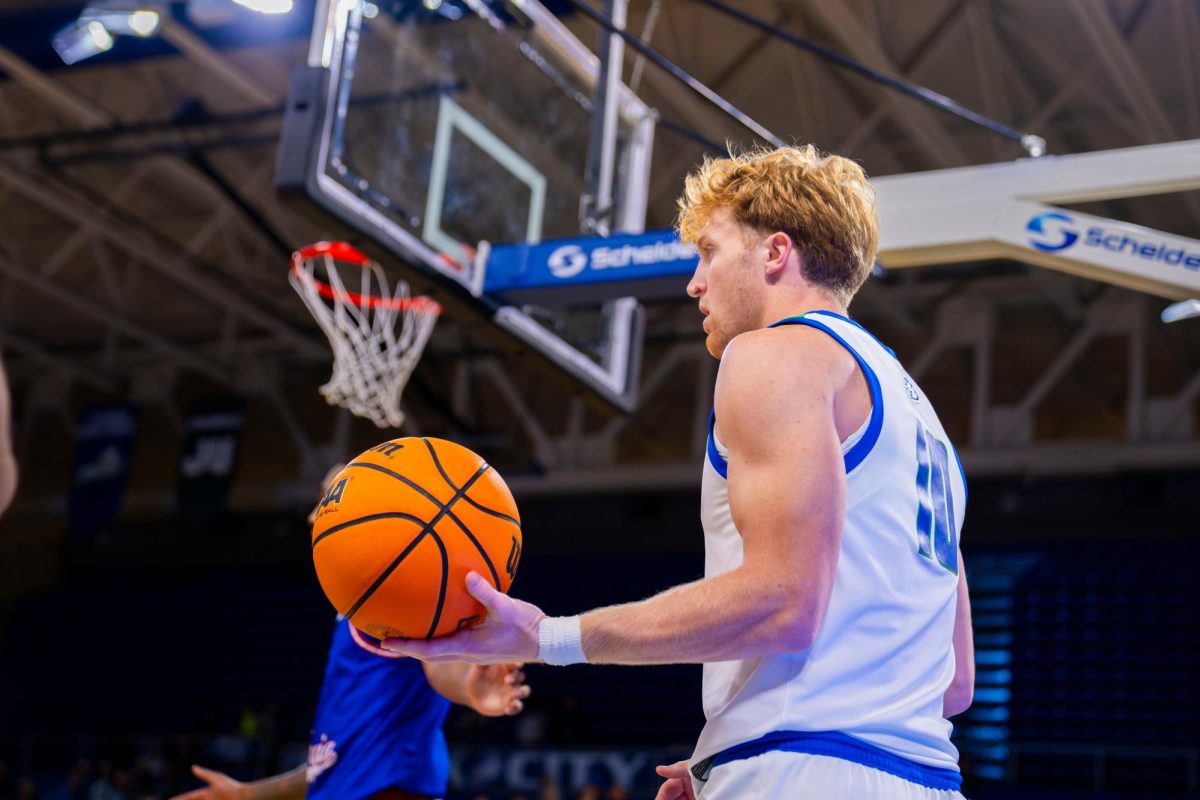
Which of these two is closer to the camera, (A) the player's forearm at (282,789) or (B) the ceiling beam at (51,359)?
(A) the player's forearm at (282,789)

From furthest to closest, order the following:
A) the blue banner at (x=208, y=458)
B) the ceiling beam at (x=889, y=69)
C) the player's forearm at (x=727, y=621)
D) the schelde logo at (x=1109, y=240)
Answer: the blue banner at (x=208, y=458), the ceiling beam at (x=889, y=69), the schelde logo at (x=1109, y=240), the player's forearm at (x=727, y=621)

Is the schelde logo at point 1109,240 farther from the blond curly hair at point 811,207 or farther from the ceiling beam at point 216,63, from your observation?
the ceiling beam at point 216,63

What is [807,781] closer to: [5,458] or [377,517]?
[377,517]

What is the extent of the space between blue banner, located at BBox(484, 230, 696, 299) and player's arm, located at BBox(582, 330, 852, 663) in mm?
3698

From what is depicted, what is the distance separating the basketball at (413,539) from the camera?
7.03 ft

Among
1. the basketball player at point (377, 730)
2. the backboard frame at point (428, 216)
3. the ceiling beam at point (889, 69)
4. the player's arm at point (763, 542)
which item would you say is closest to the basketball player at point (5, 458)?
the player's arm at point (763, 542)

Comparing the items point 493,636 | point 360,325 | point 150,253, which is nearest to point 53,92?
point 150,253

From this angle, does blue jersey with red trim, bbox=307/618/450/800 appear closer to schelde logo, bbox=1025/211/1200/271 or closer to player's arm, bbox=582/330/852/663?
player's arm, bbox=582/330/852/663

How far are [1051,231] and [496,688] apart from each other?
3.16 metres

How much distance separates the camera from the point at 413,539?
7.34ft

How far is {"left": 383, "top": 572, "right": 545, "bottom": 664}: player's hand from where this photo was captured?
202 centimetres

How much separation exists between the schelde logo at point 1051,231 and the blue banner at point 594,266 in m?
1.40

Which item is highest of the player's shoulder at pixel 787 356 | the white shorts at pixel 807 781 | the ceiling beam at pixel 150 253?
the ceiling beam at pixel 150 253

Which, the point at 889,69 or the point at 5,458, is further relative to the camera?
the point at 889,69
